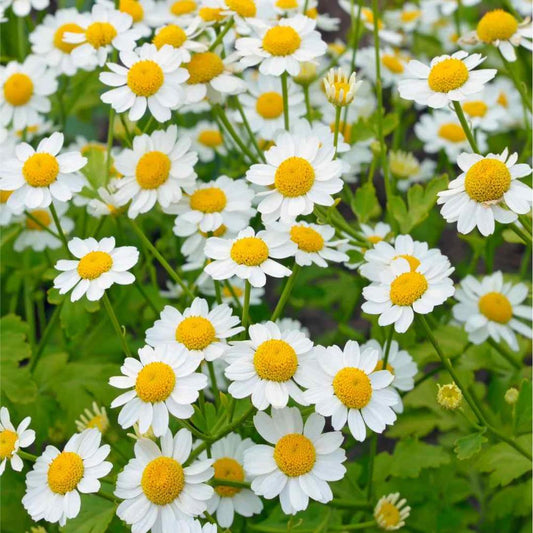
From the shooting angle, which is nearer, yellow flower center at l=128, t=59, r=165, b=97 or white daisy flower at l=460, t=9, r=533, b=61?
yellow flower center at l=128, t=59, r=165, b=97

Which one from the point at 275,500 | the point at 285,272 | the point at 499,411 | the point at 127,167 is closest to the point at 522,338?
the point at 499,411

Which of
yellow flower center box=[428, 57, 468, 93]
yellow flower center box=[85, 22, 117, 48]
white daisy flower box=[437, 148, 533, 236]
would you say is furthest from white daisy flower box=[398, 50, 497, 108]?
yellow flower center box=[85, 22, 117, 48]

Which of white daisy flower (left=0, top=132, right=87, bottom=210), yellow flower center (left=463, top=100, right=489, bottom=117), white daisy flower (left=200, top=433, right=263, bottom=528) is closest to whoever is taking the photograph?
white daisy flower (left=200, top=433, right=263, bottom=528)

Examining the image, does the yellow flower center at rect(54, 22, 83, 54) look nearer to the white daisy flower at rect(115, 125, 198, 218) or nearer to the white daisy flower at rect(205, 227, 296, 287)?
the white daisy flower at rect(115, 125, 198, 218)

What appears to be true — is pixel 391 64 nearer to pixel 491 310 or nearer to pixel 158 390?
pixel 491 310

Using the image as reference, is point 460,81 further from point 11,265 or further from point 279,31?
point 11,265

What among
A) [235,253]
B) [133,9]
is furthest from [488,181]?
[133,9]
